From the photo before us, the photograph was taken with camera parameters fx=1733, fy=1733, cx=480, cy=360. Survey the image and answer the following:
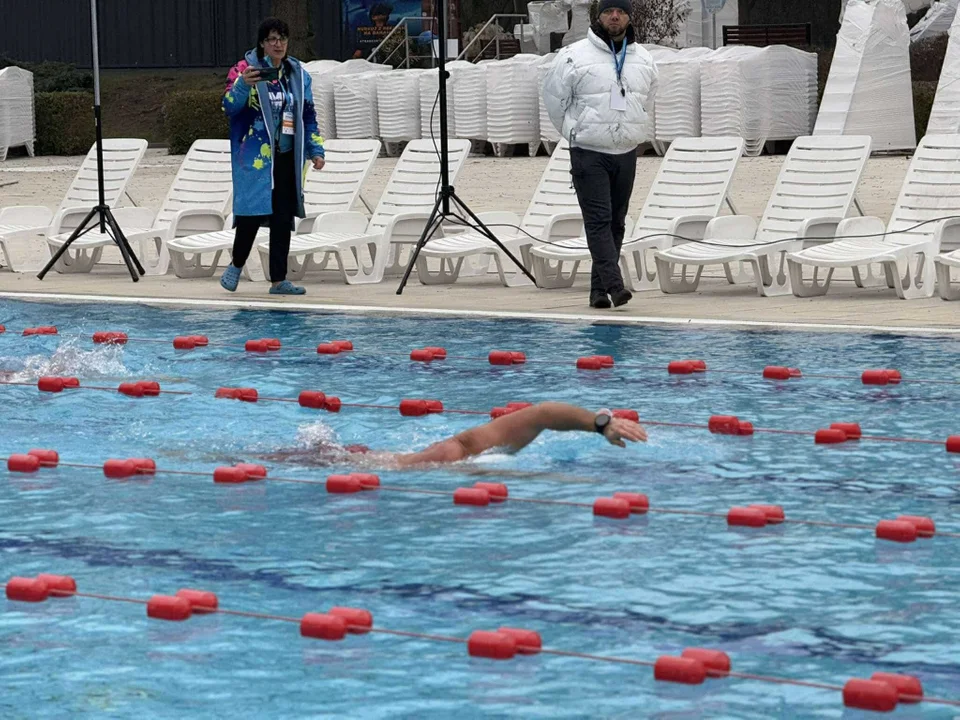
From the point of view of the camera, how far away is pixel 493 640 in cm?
435

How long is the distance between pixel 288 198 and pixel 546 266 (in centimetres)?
192

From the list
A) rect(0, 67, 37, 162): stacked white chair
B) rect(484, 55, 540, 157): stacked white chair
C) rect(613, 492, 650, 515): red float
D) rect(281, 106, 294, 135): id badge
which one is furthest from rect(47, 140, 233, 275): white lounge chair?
rect(0, 67, 37, 162): stacked white chair

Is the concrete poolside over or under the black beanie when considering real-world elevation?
under

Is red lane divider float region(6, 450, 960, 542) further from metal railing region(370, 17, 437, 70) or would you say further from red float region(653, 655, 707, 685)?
metal railing region(370, 17, 437, 70)

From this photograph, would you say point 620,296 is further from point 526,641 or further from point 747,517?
point 526,641

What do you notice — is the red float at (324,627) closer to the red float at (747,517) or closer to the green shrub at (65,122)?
the red float at (747,517)

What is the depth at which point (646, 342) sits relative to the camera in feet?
32.1

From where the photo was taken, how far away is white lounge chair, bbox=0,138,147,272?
14.4 meters

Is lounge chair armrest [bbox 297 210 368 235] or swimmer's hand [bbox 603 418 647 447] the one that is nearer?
swimmer's hand [bbox 603 418 647 447]

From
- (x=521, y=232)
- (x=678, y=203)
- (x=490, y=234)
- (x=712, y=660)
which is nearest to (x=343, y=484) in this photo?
(x=712, y=660)

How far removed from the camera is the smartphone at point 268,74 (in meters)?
11.4

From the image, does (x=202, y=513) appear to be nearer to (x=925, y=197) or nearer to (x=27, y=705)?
(x=27, y=705)

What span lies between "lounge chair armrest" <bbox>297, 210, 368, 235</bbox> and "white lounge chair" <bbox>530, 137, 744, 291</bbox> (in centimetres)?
147

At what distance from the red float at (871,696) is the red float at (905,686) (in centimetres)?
2
